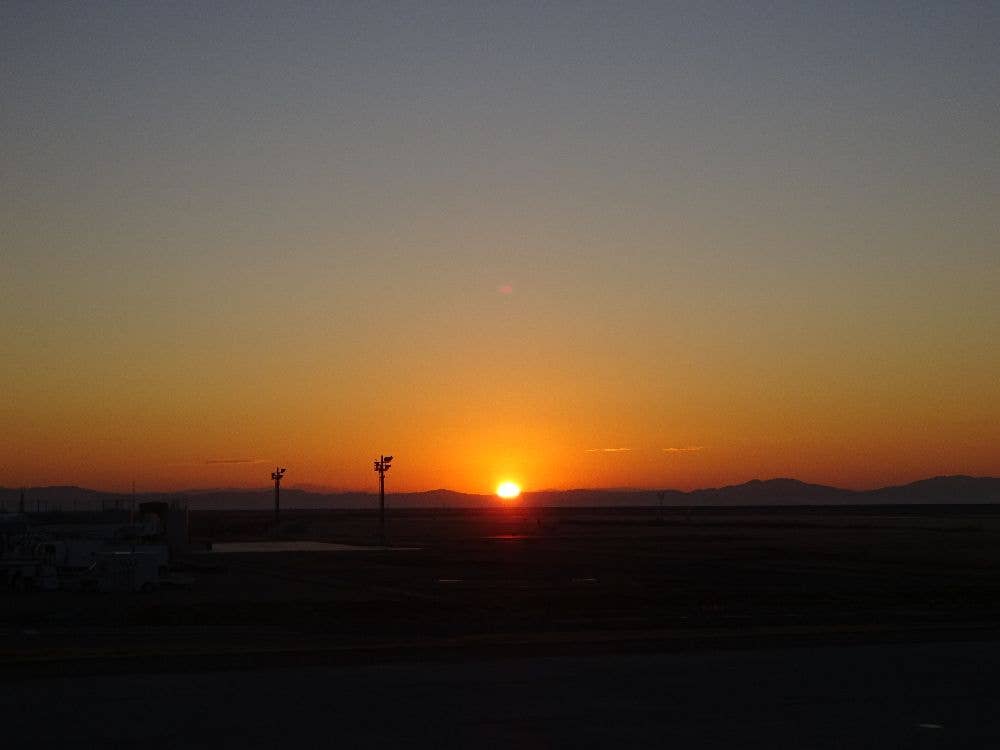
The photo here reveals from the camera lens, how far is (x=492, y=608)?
41.1 metres

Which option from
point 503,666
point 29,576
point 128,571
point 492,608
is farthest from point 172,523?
point 503,666

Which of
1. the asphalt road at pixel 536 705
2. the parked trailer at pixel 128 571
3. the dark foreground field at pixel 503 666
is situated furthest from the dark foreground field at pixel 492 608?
the asphalt road at pixel 536 705

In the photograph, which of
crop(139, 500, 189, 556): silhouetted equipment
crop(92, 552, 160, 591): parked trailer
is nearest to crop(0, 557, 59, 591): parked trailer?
crop(92, 552, 160, 591): parked trailer

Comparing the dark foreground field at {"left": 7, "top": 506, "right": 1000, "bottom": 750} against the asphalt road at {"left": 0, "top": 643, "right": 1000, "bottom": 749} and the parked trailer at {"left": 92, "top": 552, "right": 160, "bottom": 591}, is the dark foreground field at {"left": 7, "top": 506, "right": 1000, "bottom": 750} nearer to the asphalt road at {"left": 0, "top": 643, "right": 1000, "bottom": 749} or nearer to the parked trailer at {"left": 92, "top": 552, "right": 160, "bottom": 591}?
the asphalt road at {"left": 0, "top": 643, "right": 1000, "bottom": 749}

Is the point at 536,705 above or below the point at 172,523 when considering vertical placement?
below

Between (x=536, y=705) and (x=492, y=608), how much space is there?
22416mm

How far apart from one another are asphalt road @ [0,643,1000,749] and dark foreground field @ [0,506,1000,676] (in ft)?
8.23

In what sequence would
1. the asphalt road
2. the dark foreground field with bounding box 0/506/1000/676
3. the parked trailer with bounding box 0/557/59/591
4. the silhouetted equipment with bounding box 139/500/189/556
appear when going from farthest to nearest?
the silhouetted equipment with bounding box 139/500/189/556, the parked trailer with bounding box 0/557/59/591, the dark foreground field with bounding box 0/506/1000/676, the asphalt road

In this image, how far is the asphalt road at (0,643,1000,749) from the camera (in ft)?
53.3

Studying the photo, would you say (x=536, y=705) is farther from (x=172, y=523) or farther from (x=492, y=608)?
(x=172, y=523)

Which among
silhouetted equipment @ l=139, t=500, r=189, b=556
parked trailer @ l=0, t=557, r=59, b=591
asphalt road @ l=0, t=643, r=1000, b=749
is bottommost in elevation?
asphalt road @ l=0, t=643, r=1000, b=749

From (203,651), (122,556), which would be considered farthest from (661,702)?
(122,556)

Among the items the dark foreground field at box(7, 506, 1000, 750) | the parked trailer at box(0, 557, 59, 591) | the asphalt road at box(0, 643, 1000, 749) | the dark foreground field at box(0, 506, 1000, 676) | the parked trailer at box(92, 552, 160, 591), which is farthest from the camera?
the parked trailer at box(0, 557, 59, 591)

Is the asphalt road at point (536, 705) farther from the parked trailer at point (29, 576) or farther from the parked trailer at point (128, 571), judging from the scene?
the parked trailer at point (29, 576)
